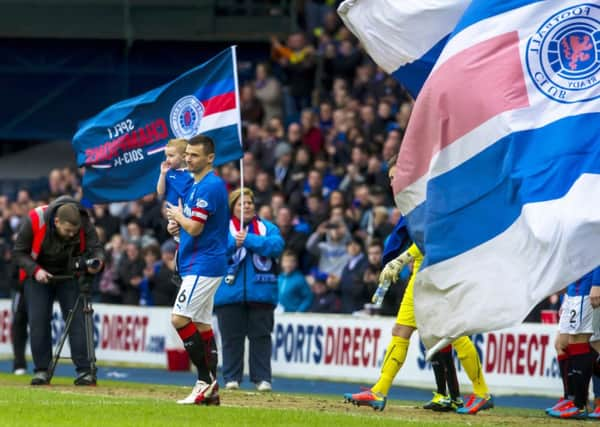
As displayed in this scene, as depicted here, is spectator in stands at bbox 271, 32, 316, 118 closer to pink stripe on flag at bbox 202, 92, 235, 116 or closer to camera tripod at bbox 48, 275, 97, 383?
pink stripe on flag at bbox 202, 92, 235, 116

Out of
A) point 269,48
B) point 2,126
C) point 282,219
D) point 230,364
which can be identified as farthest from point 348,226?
point 2,126

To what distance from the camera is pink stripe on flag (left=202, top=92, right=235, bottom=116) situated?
17.6 m

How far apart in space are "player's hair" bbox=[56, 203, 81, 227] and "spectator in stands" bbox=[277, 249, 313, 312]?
20.0 feet

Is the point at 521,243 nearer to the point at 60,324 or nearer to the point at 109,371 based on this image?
the point at 109,371

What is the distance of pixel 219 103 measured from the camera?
58.1 feet

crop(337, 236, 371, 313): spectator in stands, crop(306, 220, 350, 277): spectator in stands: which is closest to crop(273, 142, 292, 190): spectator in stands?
crop(306, 220, 350, 277): spectator in stands

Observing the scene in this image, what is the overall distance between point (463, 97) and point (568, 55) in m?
0.86

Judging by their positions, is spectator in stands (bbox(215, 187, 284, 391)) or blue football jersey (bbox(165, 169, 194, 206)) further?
spectator in stands (bbox(215, 187, 284, 391))

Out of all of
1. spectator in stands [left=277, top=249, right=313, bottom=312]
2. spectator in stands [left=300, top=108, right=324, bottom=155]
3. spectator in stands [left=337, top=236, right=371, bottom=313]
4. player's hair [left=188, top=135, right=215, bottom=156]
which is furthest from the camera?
spectator in stands [left=300, top=108, right=324, bottom=155]

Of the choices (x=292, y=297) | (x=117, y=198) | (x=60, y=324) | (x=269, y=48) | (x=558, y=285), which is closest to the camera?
(x=558, y=285)

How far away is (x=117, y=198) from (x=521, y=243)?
24.5 ft

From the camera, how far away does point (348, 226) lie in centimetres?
2447

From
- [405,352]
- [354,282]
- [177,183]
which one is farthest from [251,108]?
[405,352]

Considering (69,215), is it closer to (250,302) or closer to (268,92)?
(250,302)
